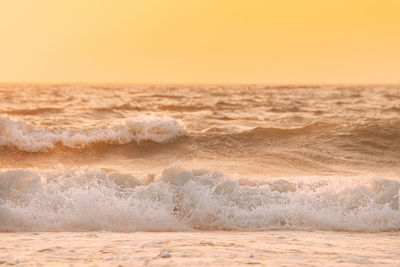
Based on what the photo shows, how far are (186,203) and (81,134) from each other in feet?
24.8

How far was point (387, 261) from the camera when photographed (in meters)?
4.74

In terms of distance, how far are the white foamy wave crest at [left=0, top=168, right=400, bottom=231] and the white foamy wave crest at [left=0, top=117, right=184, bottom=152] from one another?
5.66 m

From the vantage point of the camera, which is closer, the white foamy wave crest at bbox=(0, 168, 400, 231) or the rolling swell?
the white foamy wave crest at bbox=(0, 168, 400, 231)

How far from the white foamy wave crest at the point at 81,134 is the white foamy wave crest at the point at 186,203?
566cm

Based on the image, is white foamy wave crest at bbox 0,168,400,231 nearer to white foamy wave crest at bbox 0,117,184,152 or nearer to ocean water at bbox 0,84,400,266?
ocean water at bbox 0,84,400,266

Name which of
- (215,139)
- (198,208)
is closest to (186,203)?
(198,208)

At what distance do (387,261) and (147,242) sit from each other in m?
2.37

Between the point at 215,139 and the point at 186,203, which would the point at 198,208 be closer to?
the point at 186,203

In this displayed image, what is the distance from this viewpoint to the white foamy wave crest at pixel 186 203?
255 inches

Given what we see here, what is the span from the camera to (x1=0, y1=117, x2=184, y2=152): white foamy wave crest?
13.1 meters

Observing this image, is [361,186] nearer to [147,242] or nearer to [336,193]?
[336,193]

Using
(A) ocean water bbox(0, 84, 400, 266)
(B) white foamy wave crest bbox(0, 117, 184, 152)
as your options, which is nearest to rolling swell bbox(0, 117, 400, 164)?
(B) white foamy wave crest bbox(0, 117, 184, 152)

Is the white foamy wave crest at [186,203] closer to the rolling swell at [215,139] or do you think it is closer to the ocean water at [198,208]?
the ocean water at [198,208]

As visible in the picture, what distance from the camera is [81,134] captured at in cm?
1390
